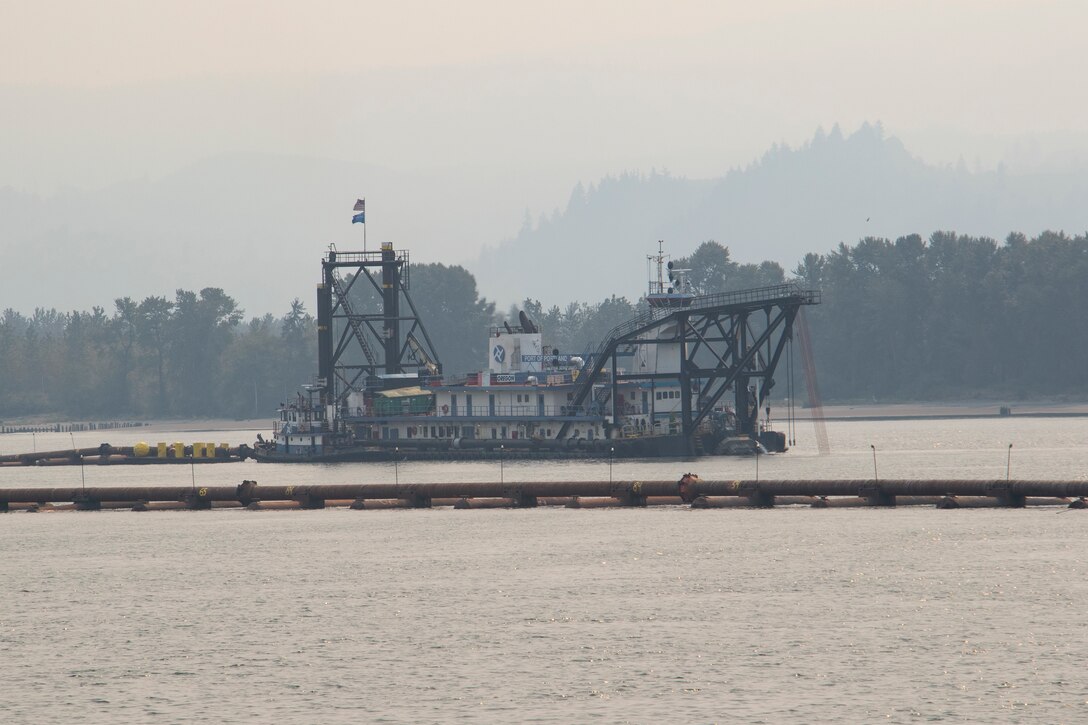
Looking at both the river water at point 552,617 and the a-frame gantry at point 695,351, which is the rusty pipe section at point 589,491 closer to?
the river water at point 552,617

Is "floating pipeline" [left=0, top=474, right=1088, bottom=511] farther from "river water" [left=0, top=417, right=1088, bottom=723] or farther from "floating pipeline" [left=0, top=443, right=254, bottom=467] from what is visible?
"floating pipeline" [left=0, top=443, right=254, bottom=467]

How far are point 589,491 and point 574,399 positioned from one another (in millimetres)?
36907

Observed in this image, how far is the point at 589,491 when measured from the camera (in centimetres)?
7538

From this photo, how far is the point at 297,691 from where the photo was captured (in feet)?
121

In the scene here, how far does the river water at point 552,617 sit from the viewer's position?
35250mm

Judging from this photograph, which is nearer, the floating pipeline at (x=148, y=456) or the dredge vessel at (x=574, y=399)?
the dredge vessel at (x=574, y=399)

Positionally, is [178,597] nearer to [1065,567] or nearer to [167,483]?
[1065,567]

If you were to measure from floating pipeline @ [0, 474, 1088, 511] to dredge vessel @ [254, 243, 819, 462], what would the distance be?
97.7 ft

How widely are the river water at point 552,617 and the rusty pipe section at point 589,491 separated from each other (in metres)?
1.00

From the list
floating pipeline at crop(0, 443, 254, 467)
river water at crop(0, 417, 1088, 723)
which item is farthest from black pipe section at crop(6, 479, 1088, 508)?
floating pipeline at crop(0, 443, 254, 467)

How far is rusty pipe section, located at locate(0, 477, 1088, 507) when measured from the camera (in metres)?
67.1

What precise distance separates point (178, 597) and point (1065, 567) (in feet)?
91.4

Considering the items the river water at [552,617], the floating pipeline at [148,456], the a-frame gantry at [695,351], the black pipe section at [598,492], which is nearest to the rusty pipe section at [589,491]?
the black pipe section at [598,492]

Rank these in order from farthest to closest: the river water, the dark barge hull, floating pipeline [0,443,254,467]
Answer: floating pipeline [0,443,254,467], the dark barge hull, the river water
